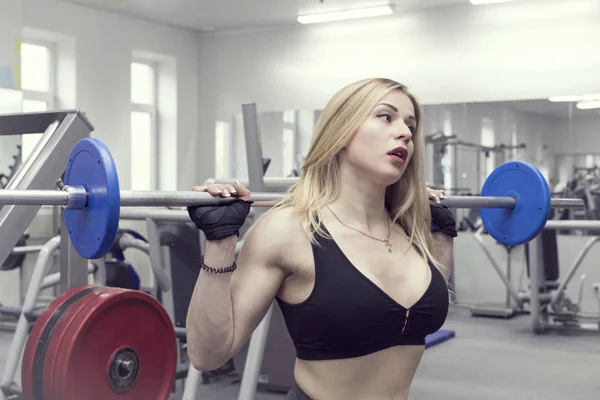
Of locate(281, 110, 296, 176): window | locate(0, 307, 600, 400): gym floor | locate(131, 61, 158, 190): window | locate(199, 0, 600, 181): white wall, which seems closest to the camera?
locate(0, 307, 600, 400): gym floor

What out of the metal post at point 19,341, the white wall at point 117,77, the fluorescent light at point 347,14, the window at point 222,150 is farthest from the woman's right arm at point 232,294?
the window at point 222,150

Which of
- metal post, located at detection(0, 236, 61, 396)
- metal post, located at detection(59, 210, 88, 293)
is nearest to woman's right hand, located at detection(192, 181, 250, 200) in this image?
metal post, located at detection(59, 210, 88, 293)

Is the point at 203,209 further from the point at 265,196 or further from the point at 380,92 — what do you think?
the point at 265,196

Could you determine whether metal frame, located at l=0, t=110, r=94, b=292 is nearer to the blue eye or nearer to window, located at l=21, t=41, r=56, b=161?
the blue eye

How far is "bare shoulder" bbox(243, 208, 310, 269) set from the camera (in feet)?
4.76

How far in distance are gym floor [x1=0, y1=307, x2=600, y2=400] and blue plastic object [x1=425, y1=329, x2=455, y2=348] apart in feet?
0.18

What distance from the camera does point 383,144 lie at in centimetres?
148

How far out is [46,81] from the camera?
759cm

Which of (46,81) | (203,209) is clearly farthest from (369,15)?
(203,209)

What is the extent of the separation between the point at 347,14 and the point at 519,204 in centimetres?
600

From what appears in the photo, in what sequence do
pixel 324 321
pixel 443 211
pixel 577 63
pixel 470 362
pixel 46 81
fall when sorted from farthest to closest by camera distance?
1. pixel 46 81
2. pixel 577 63
3. pixel 470 362
4. pixel 443 211
5. pixel 324 321

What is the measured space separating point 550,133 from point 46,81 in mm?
4948

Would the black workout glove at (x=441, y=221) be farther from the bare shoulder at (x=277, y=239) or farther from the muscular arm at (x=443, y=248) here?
the bare shoulder at (x=277, y=239)

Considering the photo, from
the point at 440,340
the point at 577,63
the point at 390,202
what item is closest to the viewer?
the point at 390,202
